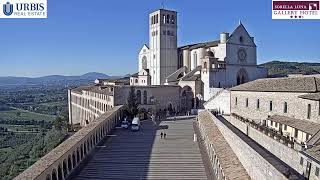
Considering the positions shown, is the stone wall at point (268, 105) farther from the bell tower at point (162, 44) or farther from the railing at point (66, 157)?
the bell tower at point (162, 44)

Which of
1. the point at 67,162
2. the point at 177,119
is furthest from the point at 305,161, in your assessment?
the point at 177,119

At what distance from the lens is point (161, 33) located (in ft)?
206

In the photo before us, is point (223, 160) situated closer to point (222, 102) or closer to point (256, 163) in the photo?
point (256, 163)

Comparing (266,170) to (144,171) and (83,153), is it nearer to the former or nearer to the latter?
(144,171)

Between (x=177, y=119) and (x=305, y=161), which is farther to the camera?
(x=177, y=119)

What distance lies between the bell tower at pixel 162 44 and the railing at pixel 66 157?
1341 inches

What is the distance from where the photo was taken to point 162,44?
63438 millimetres

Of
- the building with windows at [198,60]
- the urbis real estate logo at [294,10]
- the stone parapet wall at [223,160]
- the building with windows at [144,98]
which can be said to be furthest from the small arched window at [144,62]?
the urbis real estate logo at [294,10]

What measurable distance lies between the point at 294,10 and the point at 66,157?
721 inches

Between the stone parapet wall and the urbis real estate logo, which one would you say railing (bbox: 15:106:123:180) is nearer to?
the stone parapet wall

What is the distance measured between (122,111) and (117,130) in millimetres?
7980

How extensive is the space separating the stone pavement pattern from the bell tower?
31.1 metres

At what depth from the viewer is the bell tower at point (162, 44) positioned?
62.8 metres

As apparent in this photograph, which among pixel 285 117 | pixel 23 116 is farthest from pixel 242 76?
pixel 23 116
